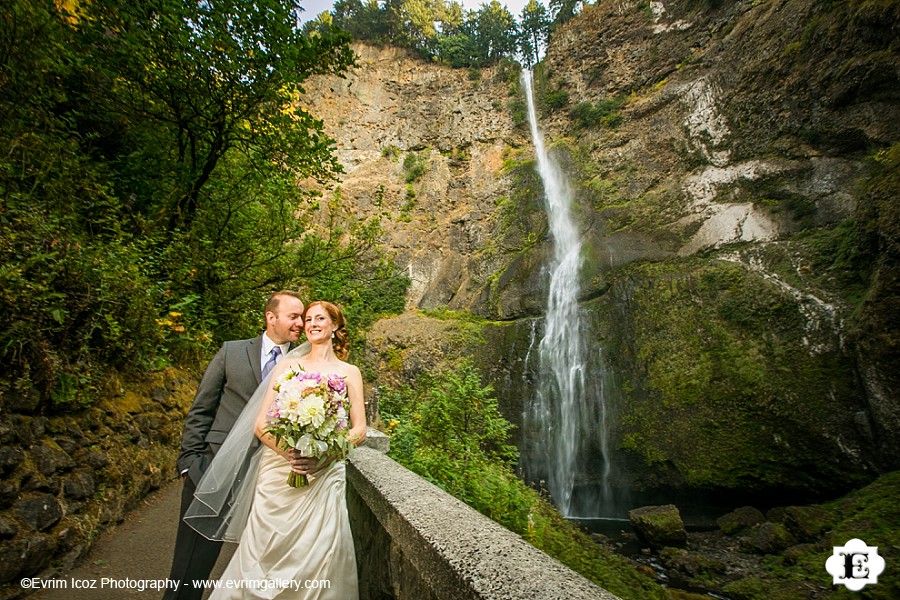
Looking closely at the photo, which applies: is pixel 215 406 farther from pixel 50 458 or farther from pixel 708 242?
pixel 708 242

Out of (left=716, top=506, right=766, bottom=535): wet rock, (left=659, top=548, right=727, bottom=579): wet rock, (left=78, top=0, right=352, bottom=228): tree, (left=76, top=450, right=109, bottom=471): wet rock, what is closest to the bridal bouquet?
(left=76, top=450, right=109, bottom=471): wet rock

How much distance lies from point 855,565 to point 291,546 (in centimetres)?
794

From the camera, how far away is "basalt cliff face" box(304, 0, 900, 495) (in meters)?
9.25

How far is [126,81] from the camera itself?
19.9 ft

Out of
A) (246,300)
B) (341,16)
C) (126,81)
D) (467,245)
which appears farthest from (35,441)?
(341,16)

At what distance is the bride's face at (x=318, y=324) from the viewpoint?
8.17 feet

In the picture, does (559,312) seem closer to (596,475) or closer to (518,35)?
(596,475)

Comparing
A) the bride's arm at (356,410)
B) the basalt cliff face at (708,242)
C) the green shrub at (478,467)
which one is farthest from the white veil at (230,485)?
the basalt cliff face at (708,242)

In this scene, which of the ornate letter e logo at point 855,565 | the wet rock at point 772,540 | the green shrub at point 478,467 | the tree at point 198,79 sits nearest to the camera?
the green shrub at point 478,467

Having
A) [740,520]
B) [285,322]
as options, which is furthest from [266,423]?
[740,520]

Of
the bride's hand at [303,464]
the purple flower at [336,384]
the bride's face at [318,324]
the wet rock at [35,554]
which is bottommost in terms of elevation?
the wet rock at [35,554]

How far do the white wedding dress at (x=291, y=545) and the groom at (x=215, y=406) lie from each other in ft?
0.93

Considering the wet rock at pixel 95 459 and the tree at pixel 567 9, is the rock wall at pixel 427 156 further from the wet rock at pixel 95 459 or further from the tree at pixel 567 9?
the wet rock at pixel 95 459

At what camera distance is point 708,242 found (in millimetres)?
13336
